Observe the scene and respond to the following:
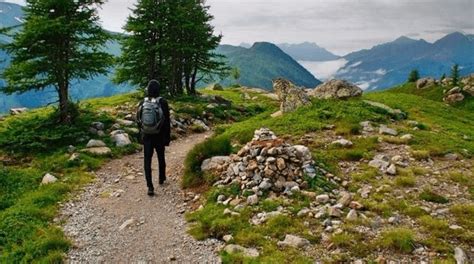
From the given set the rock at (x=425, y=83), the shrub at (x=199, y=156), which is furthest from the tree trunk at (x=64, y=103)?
the rock at (x=425, y=83)

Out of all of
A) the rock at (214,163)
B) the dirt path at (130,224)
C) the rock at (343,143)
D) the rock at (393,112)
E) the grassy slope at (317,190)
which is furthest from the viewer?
the rock at (393,112)

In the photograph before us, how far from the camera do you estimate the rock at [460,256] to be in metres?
9.27

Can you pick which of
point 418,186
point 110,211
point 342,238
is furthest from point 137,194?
point 418,186

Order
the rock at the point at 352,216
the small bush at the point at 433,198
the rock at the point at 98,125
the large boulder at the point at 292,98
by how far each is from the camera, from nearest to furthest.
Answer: the rock at the point at 352,216 < the small bush at the point at 433,198 < the rock at the point at 98,125 < the large boulder at the point at 292,98

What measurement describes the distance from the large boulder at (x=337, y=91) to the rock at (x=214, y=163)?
50.7ft

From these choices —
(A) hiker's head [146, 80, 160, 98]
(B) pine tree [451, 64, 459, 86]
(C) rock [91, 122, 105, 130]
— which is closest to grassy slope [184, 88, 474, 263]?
(A) hiker's head [146, 80, 160, 98]

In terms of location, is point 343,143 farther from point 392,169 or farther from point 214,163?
point 214,163

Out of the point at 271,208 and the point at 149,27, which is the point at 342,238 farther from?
the point at 149,27

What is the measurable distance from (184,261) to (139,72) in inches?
1199

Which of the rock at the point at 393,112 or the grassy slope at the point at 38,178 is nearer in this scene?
the grassy slope at the point at 38,178

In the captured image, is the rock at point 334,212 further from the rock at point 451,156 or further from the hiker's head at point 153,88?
the rock at point 451,156

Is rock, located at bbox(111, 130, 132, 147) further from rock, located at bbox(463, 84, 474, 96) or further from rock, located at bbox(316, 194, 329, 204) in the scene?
rock, located at bbox(463, 84, 474, 96)

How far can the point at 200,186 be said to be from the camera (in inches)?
589

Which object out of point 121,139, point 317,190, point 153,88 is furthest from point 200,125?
point 317,190
